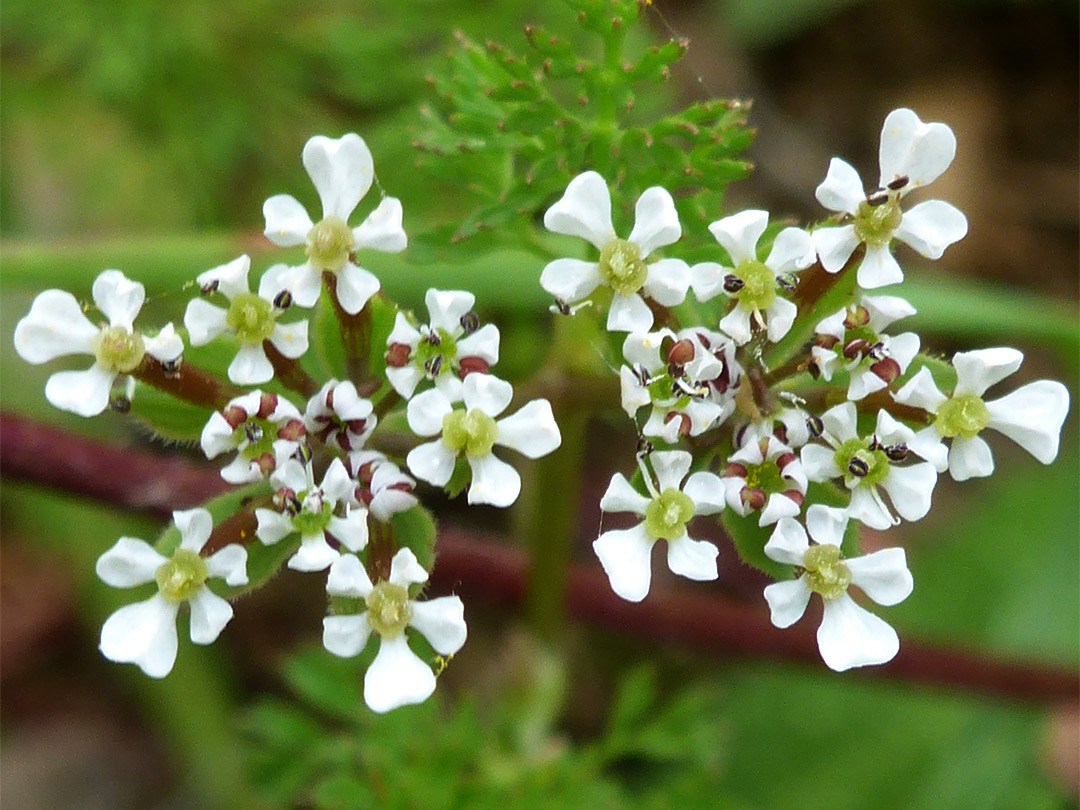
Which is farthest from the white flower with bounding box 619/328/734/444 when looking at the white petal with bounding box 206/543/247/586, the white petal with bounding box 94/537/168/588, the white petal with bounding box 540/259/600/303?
the white petal with bounding box 94/537/168/588

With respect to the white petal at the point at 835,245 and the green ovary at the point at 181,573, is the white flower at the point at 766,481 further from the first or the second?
the green ovary at the point at 181,573

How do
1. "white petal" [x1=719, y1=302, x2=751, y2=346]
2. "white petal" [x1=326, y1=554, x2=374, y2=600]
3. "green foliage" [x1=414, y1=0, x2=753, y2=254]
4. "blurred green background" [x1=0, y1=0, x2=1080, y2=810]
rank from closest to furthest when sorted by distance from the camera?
"white petal" [x1=326, y1=554, x2=374, y2=600] < "white petal" [x1=719, y1=302, x2=751, y2=346] < "green foliage" [x1=414, y1=0, x2=753, y2=254] < "blurred green background" [x1=0, y1=0, x2=1080, y2=810]

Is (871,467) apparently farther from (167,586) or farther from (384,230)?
(167,586)

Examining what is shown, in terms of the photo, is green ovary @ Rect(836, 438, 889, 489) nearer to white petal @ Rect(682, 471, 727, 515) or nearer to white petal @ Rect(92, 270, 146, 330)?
white petal @ Rect(682, 471, 727, 515)

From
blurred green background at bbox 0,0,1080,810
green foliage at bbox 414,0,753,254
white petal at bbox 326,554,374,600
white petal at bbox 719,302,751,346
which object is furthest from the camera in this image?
blurred green background at bbox 0,0,1080,810

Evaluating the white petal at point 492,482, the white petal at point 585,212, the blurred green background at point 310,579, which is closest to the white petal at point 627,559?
the white petal at point 492,482

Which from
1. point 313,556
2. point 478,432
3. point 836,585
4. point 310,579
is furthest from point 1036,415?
point 310,579

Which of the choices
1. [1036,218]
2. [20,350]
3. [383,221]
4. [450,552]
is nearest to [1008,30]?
[1036,218]
